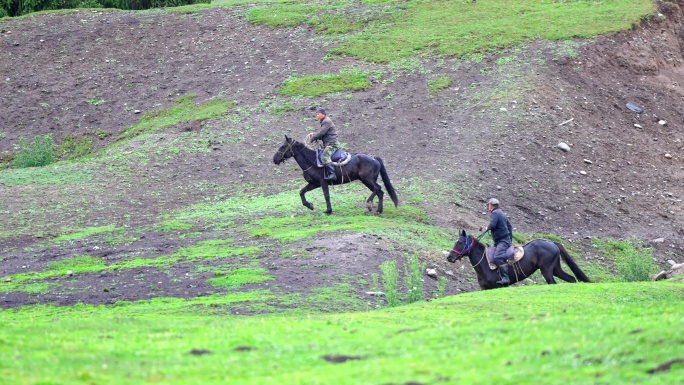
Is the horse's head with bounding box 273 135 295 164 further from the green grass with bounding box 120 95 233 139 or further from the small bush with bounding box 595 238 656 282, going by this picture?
the green grass with bounding box 120 95 233 139

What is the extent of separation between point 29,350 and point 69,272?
10.6m

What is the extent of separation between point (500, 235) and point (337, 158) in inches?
263

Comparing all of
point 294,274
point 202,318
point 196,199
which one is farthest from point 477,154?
point 202,318

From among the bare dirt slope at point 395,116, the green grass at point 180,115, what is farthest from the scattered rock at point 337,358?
the green grass at point 180,115

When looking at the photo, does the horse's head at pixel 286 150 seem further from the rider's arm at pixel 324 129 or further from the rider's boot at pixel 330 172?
the rider's boot at pixel 330 172

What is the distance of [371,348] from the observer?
479 inches

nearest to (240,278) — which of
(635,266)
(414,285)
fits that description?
(414,285)

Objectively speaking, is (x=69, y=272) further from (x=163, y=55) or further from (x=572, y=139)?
(x=163, y=55)

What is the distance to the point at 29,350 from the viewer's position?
12.1 metres

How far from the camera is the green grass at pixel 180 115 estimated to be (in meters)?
36.8

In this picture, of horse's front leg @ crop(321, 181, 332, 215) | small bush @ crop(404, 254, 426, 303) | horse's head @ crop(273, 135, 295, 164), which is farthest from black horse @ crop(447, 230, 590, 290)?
horse's head @ crop(273, 135, 295, 164)

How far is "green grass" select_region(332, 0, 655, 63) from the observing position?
40906 mm

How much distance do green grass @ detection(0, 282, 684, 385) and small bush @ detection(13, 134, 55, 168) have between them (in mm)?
20607

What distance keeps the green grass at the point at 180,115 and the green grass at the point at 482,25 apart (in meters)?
6.60
